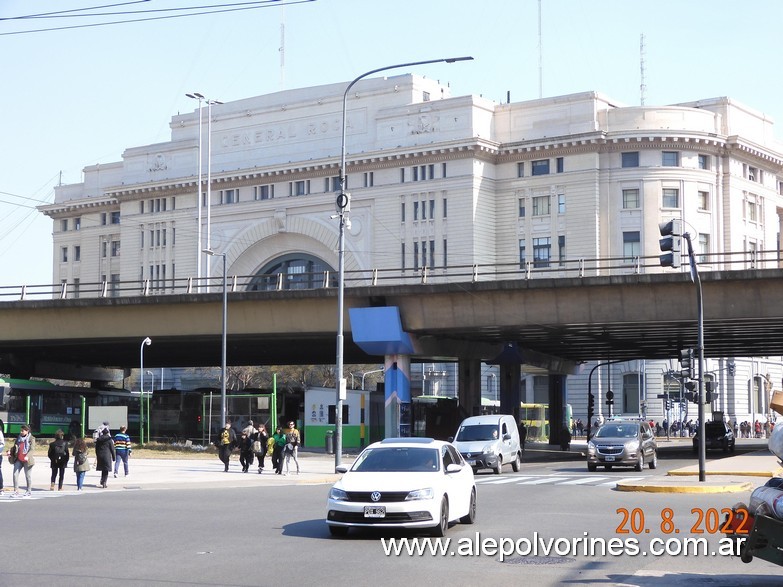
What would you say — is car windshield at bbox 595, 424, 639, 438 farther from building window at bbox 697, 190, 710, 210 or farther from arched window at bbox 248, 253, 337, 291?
arched window at bbox 248, 253, 337, 291

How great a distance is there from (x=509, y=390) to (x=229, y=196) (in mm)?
53498

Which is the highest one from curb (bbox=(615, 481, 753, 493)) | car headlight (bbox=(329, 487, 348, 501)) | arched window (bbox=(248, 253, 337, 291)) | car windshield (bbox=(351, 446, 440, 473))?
arched window (bbox=(248, 253, 337, 291))

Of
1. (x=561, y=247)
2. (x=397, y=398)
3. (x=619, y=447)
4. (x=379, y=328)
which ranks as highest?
(x=561, y=247)

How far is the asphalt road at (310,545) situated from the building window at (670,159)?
6846 centimetres

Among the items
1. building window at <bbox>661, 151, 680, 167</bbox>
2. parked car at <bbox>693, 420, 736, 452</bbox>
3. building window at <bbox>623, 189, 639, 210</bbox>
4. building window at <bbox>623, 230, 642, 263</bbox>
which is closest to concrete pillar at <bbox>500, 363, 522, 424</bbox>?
parked car at <bbox>693, 420, 736, 452</bbox>

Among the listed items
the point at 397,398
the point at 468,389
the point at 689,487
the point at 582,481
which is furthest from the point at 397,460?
the point at 468,389

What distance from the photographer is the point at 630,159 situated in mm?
91438

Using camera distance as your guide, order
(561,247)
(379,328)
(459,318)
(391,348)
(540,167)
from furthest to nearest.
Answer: (540,167) → (561,247) → (391,348) → (379,328) → (459,318)

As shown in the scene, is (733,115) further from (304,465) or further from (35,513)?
(35,513)

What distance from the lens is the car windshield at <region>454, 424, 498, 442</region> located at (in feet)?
126

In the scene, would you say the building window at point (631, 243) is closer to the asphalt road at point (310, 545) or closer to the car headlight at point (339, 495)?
the asphalt road at point (310, 545)

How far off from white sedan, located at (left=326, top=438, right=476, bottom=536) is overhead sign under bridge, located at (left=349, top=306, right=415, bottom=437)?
30.1 meters

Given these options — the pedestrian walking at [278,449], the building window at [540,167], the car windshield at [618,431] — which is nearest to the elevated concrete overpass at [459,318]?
the car windshield at [618,431]

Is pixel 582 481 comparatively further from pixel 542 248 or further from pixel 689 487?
pixel 542 248
